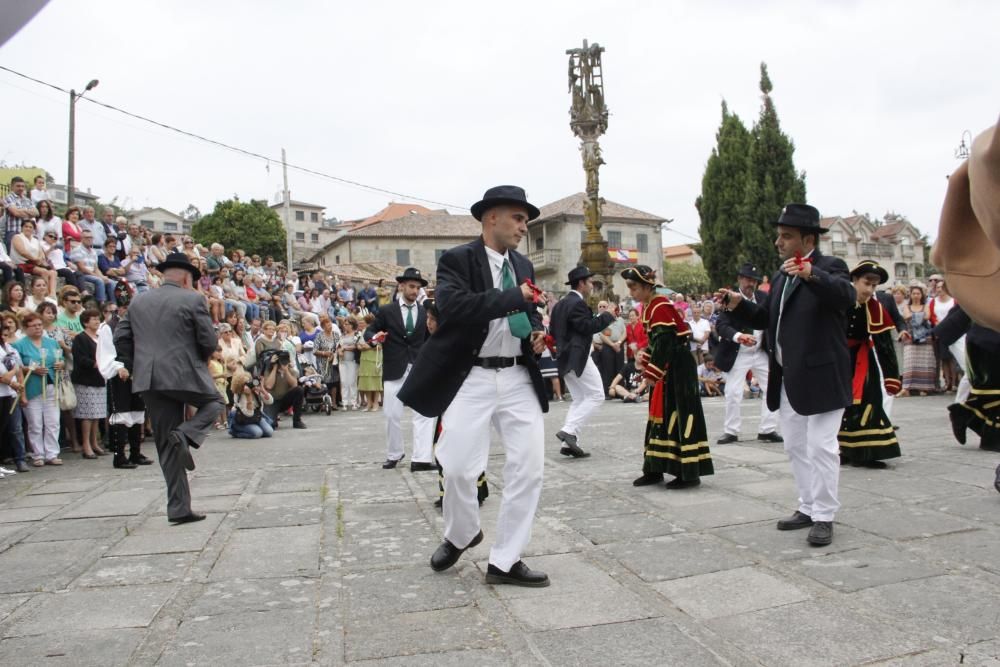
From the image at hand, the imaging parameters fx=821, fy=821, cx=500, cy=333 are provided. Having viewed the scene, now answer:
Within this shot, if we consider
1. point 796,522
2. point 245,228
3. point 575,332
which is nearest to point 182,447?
point 796,522

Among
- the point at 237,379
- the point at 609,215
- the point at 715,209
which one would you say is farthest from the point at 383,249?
the point at 237,379

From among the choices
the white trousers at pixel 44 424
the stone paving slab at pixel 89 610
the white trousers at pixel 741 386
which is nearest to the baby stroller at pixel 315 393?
the white trousers at pixel 44 424

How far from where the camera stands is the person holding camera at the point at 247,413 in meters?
12.1

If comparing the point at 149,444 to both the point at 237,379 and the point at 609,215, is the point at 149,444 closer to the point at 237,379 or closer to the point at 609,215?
the point at 237,379

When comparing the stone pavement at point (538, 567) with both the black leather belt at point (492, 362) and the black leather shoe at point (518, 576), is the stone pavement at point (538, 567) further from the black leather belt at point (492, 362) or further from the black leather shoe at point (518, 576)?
the black leather belt at point (492, 362)

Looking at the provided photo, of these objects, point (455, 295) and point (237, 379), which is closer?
point (455, 295)

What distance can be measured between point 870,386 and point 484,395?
4463mm

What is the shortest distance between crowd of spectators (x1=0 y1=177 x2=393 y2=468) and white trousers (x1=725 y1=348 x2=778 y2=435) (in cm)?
457

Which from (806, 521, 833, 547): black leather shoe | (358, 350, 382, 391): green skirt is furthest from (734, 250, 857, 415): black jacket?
(358, 350, 382, 391): green skirt

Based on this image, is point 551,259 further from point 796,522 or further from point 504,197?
point 504,197

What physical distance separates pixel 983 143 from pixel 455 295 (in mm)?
3083

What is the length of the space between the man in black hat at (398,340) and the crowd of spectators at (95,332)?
2210 millimetres

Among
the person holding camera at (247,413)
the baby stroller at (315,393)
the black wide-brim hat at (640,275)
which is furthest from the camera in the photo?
the baby stroller at (315,393)

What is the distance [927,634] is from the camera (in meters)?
3.29
